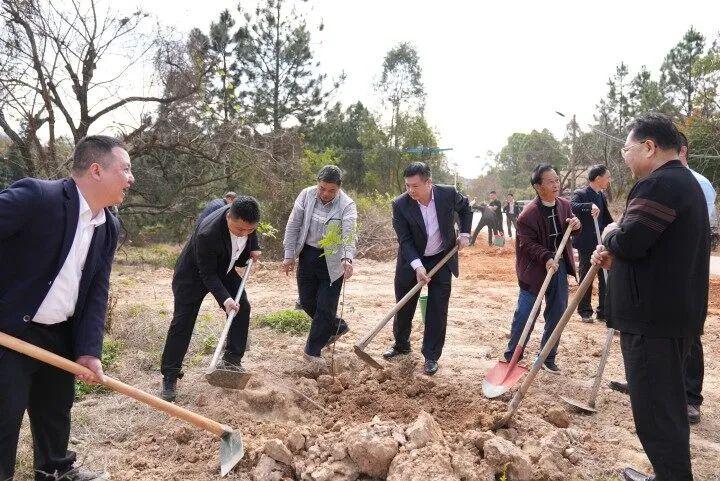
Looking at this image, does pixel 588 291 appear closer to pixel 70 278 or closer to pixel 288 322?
pixel 288 322

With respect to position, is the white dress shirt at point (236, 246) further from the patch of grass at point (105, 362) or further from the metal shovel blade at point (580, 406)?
the metal shovel blade at point (580, 406)

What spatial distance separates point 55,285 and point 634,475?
3090 mm

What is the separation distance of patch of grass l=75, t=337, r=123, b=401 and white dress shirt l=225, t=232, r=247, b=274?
1.39 meters

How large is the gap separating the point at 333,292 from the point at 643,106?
37.7 m

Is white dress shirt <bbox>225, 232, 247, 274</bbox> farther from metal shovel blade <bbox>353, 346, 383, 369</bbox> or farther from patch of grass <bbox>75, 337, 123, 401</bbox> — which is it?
patch of grass <bbox>75, 337, 123, 401</bbox>

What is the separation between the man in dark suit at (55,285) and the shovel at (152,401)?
10cm

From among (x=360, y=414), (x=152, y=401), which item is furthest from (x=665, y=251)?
(x=152, y=401)

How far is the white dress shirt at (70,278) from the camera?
2412 mm

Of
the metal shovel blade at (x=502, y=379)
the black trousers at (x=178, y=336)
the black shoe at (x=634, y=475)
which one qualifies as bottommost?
the black shoe at (x=634, y=475)

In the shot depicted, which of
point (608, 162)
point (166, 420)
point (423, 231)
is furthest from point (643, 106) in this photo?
point (166, 420)

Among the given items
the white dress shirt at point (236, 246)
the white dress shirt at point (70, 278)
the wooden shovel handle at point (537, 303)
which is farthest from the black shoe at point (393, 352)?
the white dress shirt at point (70, 278)

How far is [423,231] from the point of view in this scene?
4.67m

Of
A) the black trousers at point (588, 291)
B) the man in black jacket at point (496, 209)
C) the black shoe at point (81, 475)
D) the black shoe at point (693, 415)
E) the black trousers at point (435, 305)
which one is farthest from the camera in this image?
the man in black jacket at point (496, 209)

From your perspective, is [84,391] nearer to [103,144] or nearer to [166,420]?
[166,420]
